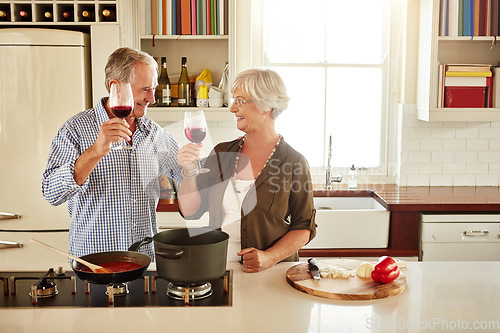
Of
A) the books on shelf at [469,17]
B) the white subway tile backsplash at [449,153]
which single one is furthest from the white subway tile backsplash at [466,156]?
the books on shelf at [469,17]

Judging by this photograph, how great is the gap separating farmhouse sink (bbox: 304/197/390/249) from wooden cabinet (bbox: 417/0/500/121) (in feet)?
2.87

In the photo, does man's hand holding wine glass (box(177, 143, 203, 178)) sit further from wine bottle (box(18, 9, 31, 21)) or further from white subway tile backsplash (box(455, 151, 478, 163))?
white subway tile backsplash (box(455, 151, 478, 163))

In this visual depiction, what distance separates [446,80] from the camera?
389 centimetres

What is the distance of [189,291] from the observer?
71.1 inches

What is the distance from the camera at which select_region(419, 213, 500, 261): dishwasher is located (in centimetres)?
355

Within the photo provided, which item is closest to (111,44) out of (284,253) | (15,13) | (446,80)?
(15,13)

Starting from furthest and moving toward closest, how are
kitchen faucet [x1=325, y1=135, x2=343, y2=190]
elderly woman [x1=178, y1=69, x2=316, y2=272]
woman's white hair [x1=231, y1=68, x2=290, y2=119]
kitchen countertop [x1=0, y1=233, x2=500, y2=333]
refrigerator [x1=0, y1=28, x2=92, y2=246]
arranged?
kitchen faucet [x1=325, y1=135, x2=343, y2=190] → refrigerator [x1=0, y1=28, x2=92, y2=246] → woman's white hair [x1=231, y1=68, x2=290, y2=119] → elderly woman [x1=178, y1=69, x2=316, y2=272] → kitchen countertop [x1=0, y1=233, x2=500, y2=333]

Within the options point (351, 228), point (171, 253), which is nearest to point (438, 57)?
point (351, 228)

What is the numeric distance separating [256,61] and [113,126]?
2.41 meters

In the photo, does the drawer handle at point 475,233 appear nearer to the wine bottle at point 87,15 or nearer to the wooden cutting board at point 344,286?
the wooden cutting board at point 344,286

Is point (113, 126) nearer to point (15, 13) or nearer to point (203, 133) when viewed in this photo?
point (203, 133)

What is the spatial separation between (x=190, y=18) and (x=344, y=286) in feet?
8.08

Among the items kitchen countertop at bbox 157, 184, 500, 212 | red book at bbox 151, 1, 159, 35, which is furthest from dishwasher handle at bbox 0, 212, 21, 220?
red book at bbox 151, 1, 159, 35

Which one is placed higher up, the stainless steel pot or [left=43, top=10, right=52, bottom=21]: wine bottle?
[left=43, top=10, right=52, bottom=21]: wine bottle
